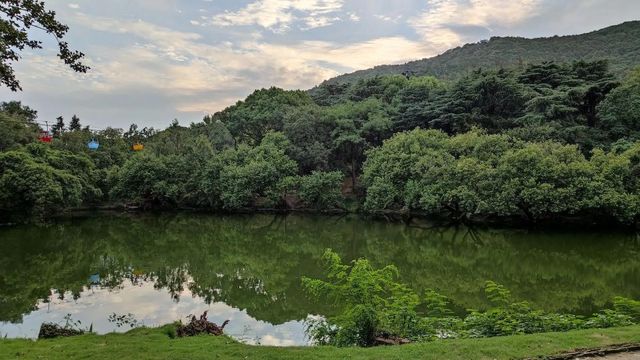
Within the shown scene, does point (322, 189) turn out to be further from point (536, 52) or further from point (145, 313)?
point (536, 52)

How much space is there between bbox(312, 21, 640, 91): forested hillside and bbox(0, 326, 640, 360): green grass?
1995 inches

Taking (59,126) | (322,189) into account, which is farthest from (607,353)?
(59,126)

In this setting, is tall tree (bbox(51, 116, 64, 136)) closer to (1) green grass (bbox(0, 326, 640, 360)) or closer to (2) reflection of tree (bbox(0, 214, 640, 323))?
(2) reflection of tree (bbox(0, 214, 640, 323))

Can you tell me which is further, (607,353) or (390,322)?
(390,322)

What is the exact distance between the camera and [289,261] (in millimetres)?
18062

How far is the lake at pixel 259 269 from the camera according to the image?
444 inches

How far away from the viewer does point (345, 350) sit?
598 cm

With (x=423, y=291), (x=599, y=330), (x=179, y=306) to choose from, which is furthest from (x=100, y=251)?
(x=599, y=330)

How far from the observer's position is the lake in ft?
37.0

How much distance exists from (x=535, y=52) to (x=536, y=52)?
169 millimetres

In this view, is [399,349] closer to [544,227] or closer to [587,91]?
[544,227]

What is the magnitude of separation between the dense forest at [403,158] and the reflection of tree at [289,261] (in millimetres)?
2113

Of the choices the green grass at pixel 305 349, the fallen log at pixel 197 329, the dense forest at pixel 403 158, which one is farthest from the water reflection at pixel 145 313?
the dense forest at pixel 403 158

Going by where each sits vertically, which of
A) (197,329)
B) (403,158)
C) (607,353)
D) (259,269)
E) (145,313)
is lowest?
(259,269)
